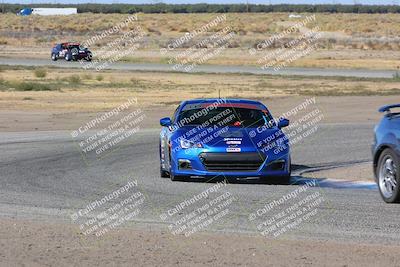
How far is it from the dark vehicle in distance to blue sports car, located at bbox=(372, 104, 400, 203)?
58534 millimetres

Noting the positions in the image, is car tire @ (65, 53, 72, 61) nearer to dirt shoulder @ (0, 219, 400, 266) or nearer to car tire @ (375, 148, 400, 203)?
car tire @ (375, 148, 400, 203)

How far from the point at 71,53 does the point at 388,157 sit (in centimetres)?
6005

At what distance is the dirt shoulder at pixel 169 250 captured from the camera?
8.66 meters

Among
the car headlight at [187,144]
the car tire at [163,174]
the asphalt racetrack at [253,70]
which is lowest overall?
the asphalt racetrack at [253,70]

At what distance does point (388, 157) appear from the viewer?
1281cm

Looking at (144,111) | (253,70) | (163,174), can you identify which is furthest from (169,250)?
(253,70)

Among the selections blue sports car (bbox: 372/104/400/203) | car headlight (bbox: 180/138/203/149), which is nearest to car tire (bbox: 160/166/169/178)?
car headlight (bbox: 180/138/203/149)

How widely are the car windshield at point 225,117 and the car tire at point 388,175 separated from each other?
3888mm

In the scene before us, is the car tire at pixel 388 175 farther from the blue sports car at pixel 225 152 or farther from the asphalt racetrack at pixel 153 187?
the blue sports car at pixel 225 152

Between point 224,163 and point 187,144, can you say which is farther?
point 187,144

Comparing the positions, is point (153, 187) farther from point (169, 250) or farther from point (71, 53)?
point (71, 53)

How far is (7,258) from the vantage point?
877cm

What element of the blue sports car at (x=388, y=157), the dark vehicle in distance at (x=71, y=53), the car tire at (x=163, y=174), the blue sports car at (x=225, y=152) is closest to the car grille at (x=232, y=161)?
the blue sports car at (x=225, y=152)

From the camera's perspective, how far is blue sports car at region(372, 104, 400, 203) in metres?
12.4
